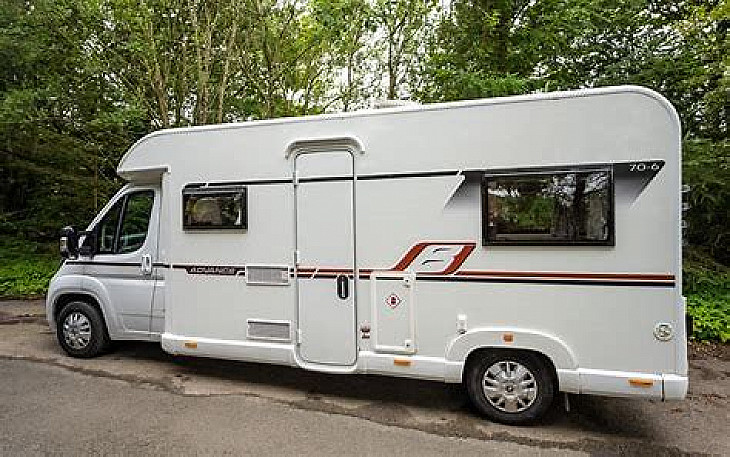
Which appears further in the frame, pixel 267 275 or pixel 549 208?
pixel 267 275

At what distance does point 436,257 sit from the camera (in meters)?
4.69

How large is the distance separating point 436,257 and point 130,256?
3.68 m

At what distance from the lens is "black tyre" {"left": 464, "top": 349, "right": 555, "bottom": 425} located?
445 centimetres

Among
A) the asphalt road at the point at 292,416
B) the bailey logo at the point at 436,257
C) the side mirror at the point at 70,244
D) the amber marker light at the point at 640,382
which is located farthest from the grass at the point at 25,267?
the amber marker light at the point at 640,382

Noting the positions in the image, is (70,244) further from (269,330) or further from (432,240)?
(432,240)

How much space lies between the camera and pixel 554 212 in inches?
170

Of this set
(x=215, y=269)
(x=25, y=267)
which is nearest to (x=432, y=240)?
(x=215, y=269)

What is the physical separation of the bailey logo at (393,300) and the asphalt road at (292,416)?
98 centimetres

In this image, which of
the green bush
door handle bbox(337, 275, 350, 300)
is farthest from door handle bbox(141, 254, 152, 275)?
the green bush

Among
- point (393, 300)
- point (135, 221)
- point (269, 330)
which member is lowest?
point (269, 330)

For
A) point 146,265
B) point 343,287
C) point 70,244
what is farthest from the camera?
point 70,244

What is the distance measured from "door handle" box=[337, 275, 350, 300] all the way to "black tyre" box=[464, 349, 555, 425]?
1279mm

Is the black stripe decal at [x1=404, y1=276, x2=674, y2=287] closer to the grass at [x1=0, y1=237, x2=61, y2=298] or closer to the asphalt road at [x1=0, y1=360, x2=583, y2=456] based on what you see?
the asphalt road at [x1=0, y1=360, x2=583, y2=456]

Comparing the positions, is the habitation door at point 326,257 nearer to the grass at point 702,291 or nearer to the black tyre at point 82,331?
the black tyre at point 82,331
